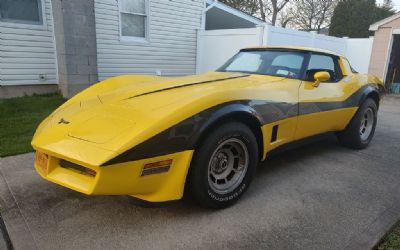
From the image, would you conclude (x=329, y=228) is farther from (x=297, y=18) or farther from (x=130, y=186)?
(x=297, y=18)

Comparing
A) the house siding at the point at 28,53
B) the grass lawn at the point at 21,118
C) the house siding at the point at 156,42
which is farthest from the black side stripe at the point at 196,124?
the house siding at the point at 156,42

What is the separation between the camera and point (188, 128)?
2.39 metres

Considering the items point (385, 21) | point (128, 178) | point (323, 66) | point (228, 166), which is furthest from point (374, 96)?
point (385, 21)

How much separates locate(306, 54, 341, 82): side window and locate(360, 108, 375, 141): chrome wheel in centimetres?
102

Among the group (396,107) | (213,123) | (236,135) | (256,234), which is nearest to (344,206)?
(256,234)

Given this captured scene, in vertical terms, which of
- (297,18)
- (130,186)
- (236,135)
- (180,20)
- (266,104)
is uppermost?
(297,18)

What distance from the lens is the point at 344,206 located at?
9.82ft

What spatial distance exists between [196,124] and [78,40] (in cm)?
577

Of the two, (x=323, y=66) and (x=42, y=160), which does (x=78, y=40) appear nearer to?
(x=42, y=160)

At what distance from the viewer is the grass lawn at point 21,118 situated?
4.34 meters

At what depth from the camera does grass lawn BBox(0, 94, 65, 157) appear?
14.2 ft

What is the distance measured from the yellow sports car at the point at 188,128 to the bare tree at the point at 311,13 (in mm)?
29028

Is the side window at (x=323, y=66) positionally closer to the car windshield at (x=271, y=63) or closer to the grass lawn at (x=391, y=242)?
the car windshield at (x=271, y=63)

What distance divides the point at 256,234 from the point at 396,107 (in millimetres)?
8883
